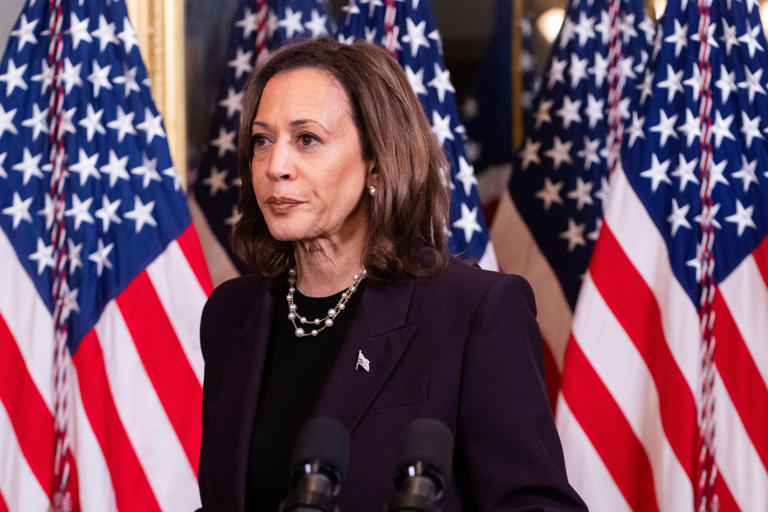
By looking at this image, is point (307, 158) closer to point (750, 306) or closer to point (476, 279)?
point (476, 279)

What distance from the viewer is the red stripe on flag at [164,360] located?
9.72ft

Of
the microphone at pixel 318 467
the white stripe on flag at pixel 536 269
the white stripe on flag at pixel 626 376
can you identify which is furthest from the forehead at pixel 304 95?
the white stripe on flag at pixel 536 269

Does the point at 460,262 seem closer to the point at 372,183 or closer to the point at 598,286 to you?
the point at 372,183

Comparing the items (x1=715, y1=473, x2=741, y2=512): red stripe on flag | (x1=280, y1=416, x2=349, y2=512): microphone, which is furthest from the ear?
(x1=715, y1=473, x2=741, y2=512): red stripe on flag

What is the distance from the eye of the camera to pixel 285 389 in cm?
186

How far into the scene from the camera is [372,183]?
6.26 ft

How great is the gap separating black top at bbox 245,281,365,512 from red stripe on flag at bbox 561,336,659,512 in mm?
1213

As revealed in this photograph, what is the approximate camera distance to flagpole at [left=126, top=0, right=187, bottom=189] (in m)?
3.77

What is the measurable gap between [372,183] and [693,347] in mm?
1371

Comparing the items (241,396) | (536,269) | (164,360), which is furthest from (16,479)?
(536,269)

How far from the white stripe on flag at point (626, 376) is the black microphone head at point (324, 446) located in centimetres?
202

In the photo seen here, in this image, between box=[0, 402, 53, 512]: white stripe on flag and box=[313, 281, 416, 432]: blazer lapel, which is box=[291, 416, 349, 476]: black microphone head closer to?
box=[313, 281, 416, 432]: blazer lapel

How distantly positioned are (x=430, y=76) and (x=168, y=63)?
3.75 ft

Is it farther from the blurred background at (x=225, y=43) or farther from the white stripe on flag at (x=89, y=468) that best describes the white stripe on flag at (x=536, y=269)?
the white stripe on flag at (x=89, y=468)
